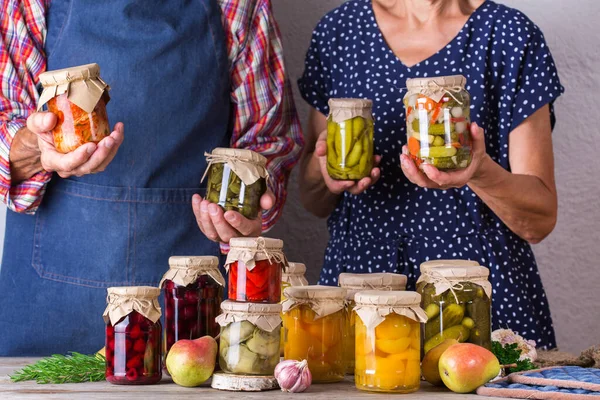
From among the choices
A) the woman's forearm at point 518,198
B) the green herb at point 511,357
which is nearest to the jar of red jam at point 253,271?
the green herb at point 511,357

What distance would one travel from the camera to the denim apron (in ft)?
6.10

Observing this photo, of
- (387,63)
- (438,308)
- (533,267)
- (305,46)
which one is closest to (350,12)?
(387,63)

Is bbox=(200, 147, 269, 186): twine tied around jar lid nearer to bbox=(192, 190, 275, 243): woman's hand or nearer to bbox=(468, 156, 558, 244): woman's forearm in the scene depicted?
bbox=(192, 190, 275, 243): woman's hand

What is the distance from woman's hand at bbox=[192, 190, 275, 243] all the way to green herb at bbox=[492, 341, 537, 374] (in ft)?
1.62

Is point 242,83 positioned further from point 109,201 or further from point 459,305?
point 459,305

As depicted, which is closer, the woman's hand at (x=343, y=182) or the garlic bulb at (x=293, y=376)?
the garlic bulb at (x=293, y=376)

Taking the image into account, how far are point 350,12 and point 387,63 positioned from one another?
0.19 m

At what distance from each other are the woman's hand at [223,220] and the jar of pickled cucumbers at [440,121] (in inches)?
11.9

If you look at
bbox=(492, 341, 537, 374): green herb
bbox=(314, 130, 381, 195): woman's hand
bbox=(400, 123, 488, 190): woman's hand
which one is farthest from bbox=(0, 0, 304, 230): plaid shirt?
bbox=(492, 341, 537, 374): green herb

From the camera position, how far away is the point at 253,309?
1.19 metres

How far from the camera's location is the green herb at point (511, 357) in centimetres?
129

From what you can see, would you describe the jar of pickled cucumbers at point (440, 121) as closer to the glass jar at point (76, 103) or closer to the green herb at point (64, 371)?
the glass jar at point (76, 103)

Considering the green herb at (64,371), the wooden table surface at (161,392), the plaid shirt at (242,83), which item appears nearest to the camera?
the wooden table surface at (161,392)

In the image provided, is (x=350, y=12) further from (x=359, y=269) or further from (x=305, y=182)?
(x=359, y=269)
